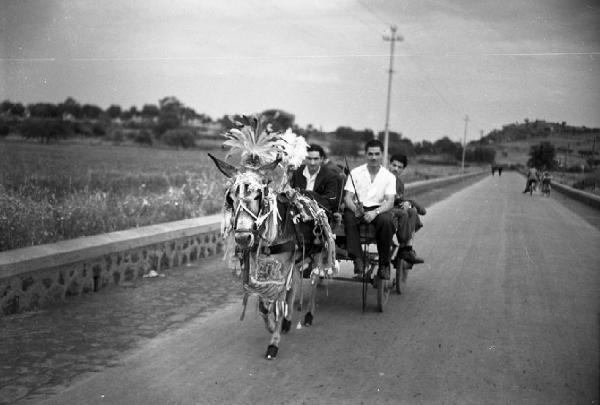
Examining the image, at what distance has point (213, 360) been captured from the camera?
17.5ft

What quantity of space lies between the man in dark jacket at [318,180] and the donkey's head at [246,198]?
1933 millimetres

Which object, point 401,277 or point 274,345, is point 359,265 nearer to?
point 401,277

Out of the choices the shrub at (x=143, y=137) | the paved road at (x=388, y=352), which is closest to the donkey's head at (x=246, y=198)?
the paved road at (x=388, y=352)

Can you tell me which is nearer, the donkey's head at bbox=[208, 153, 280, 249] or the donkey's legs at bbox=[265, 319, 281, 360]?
the donkey's head at bbox=[208, 153, 280, 249]

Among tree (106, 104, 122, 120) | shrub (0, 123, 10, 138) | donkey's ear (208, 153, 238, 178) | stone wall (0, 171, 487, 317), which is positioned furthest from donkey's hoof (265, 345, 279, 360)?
tree (106, 104, 122, 120)

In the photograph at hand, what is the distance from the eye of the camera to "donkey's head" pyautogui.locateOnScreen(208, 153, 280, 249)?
4.88 m

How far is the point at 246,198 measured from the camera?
16.1 ft

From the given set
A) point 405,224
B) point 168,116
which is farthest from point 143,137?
point 405,224

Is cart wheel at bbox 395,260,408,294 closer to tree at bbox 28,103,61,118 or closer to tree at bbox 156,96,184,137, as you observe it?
tree at bbox 28,103,61,118

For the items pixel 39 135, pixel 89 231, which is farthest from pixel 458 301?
pixel 39 135

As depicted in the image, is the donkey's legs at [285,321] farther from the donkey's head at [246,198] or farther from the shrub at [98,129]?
the shrub at [98,129]

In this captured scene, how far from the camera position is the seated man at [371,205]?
720cm

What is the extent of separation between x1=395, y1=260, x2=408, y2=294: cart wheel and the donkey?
2.78m

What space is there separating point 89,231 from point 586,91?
7.17 meters
